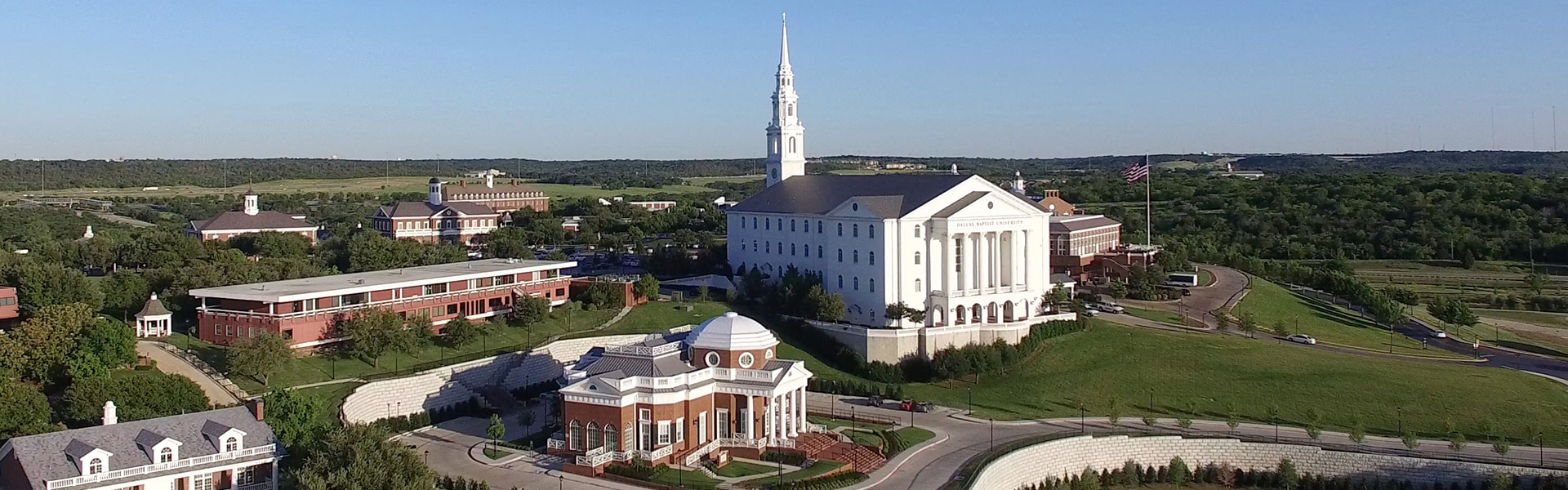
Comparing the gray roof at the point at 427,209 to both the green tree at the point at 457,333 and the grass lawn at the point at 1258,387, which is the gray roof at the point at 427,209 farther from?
the grass lawn at the point at 1258,387

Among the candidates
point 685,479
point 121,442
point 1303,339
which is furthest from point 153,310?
point 1303,339

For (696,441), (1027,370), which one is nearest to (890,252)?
(1027,370)

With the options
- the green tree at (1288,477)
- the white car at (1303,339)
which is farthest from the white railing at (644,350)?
the white car at (1303,339)

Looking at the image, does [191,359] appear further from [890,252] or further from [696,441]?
[890,252]

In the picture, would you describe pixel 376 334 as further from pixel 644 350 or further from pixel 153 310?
pixel 644 350

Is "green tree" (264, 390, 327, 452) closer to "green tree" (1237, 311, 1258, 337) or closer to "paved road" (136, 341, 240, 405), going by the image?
"paved road" (136, 341, 240, 405)

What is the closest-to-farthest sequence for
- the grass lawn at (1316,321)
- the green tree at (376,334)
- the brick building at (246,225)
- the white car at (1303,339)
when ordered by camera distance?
the green tree at (376,334)
the white car at (1303,339)
the grass lawn at (1316,321)
the brick building at (246,225)
